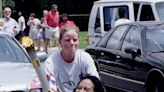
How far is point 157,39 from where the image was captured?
9.78m

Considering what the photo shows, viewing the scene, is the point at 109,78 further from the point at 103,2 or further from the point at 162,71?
the point at 103,2

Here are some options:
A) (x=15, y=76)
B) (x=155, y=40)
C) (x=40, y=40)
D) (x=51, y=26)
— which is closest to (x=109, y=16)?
(x=155, y=40)

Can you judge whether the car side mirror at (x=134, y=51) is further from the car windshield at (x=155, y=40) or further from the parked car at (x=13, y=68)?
the parked car at (x=13, y=68)

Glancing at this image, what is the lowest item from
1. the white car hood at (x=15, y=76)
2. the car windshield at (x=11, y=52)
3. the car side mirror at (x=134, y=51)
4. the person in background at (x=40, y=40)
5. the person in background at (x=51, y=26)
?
the person in background at (x=40, y=40)

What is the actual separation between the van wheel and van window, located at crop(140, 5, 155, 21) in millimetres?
5544

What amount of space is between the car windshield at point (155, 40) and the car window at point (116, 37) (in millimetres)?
676

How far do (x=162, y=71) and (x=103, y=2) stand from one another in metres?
6.98

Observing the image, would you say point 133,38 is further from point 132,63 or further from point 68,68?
point 68,68

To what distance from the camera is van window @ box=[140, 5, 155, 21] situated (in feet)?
47.5

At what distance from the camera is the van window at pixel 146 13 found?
14.5 m

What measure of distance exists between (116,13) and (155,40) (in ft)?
17.8

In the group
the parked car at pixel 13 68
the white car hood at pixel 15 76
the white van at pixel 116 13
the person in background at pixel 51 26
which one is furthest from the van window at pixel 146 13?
the person in background at pixel 51 26

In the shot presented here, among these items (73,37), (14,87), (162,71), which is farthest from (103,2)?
(73,37)

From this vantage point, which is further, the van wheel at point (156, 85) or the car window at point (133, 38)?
the car window at point (133, 38)
